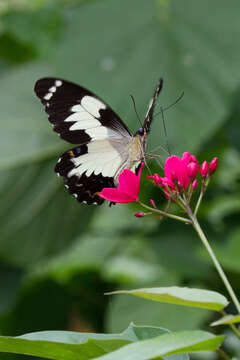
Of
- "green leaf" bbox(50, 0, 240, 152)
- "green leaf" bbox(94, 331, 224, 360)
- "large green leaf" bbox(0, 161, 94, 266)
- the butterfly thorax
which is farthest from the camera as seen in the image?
"large green leaf" bbox(0, 161, 94, 266)

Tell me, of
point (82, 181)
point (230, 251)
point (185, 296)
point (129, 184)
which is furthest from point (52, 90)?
point (230, 251)

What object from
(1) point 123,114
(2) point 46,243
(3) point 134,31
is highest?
(3) point 134,31

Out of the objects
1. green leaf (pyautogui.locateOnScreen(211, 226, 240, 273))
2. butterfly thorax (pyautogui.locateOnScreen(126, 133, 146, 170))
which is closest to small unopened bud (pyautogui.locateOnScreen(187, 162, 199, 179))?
butterfly thorax (pyautogui.locateOnScreen(126, 133, 146, 170))

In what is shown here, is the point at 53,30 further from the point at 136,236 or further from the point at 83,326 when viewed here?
the point at 83,326

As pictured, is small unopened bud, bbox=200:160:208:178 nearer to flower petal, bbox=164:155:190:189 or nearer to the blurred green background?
flower petal, bbox=164:155:190:189

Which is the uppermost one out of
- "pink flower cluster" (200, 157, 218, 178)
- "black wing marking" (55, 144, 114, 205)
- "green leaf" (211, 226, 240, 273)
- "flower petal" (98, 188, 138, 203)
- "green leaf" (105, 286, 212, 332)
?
"black wing marking" (55, 144, 114, 205)

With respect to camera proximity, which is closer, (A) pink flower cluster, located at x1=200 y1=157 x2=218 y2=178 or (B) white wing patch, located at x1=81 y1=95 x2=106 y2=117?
(A) pink flower cluster, located at x1=200 y1=157 x2=218 y2=178

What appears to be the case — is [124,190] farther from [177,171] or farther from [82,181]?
[82,181]

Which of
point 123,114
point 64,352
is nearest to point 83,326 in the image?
point 123,114
